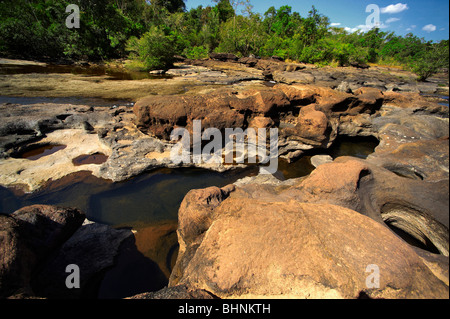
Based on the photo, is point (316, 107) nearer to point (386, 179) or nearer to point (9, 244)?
point (386, 179)

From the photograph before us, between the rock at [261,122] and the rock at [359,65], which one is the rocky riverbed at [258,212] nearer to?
the rock at [261,122]

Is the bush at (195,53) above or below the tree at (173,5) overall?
below

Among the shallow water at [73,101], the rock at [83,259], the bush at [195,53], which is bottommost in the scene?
the rock at [83,259]

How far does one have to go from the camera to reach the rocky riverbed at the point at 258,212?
150 cm

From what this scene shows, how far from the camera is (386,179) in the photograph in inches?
109

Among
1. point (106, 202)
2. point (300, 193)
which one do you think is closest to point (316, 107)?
point (300, 193)

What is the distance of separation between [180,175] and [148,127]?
6.10 feet

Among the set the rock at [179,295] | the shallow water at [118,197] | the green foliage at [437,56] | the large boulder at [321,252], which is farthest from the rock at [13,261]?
the green foliage at [437,56]

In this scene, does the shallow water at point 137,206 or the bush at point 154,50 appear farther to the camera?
the bush at point 154,50

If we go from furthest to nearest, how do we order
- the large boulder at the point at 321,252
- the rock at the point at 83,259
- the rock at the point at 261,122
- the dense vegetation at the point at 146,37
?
the dense vegetation at the point at 146,37 → the rock at the point at 261,122 → the rock at the point at 83,259 → the large boulder at the point at 321,252

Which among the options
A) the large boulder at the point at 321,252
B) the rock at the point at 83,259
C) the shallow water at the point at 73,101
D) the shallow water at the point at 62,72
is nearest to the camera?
the large boulder at the point at 321,252

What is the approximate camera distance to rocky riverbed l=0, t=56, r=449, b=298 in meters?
1.50

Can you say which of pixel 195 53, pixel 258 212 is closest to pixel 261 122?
pixel 258 212

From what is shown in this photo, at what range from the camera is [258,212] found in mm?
1973
